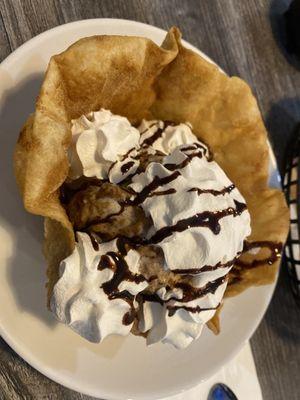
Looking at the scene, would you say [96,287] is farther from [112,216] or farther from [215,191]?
[215,191]

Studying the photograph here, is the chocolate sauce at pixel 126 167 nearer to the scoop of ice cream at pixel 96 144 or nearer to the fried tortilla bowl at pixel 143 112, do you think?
the scoop of ice cream at pixel 96 144

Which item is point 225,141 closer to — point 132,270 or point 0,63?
point 132,270

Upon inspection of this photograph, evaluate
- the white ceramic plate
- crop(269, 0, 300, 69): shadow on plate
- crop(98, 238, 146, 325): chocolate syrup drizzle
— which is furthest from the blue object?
crop(269, 0, 300, 69): shadow on plate

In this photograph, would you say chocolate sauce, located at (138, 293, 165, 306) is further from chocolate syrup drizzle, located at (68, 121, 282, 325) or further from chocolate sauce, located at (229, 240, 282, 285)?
chocolate sauce, located at (229, 240, 282, 285)

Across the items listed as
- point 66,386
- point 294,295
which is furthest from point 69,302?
point 294,295

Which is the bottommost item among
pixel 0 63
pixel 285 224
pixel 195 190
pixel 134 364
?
pixel 134 364

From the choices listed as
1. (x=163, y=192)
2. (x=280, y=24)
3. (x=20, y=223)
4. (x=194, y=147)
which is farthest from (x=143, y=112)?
(x=280, y=24)

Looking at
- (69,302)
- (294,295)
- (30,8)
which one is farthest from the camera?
(294,295)
